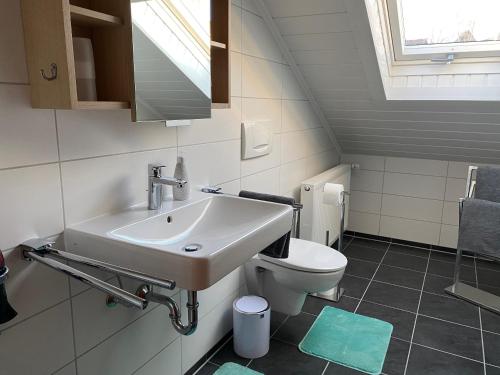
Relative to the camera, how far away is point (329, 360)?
196cm

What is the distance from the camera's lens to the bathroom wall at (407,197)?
3203 millimetres

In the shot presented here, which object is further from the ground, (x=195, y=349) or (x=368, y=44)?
(x=368, y=44)

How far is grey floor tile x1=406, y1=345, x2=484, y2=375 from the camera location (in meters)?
1.88

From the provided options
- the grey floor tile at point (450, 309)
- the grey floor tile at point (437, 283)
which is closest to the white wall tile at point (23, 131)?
the grey floor tile at point (450, 309)

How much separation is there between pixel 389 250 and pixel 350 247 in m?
0.32

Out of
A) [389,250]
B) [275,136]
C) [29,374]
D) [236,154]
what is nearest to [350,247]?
[389,250]

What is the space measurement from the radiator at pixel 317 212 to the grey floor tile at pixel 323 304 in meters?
0.41

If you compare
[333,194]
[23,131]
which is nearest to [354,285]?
[333,194]

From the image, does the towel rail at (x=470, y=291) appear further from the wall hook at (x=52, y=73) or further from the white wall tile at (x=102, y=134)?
the wall hook at (x=52, y=73)

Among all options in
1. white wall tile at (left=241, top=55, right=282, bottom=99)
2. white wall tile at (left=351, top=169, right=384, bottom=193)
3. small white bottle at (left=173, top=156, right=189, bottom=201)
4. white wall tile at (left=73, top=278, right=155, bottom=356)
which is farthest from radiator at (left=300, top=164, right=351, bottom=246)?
white wall tile at (left=73, top=278, right=155, bottom=356)

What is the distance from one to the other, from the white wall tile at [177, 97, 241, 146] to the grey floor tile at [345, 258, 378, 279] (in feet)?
5.00

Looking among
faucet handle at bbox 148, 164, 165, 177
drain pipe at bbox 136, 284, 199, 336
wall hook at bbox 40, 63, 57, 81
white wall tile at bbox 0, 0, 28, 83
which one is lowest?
drain pipe at bbox 136, 284, 199, 336

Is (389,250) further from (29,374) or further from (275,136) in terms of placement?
(29,374)

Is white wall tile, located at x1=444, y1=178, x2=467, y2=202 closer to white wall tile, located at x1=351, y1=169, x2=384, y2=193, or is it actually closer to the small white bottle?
white wall tile, located at x1=351, y1=169, x2=384, y2=193
